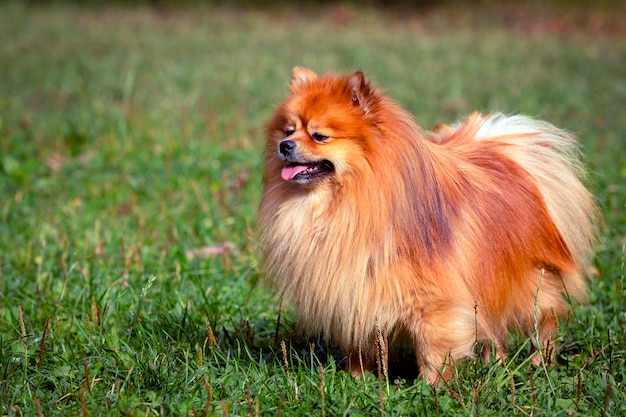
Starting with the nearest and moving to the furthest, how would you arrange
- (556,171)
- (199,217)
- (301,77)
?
(301,77)
(556,171)
(199,217)

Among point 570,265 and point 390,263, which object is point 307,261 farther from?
point 570,265

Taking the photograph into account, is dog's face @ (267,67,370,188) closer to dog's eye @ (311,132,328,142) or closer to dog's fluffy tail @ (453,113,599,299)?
dog's eye @ (311,132,328,142)

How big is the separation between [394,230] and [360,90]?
0.63 meters

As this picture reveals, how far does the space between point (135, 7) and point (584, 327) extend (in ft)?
61.8

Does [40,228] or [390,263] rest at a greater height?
[390,263]

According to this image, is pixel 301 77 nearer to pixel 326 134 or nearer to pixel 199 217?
pixel 326 134

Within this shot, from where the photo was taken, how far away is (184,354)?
11.0 ft

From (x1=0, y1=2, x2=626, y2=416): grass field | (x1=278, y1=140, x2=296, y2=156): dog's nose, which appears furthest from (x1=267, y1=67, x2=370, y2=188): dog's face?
(x1=0, y1=2, x2=626, y2=416): grass field

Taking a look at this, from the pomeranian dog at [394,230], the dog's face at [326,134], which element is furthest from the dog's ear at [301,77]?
the dog's face at [326,134]

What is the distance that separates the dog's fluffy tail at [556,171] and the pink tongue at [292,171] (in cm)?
108

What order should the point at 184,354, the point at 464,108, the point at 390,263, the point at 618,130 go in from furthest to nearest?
the point at 464,108, the point at 618,130, the point at 184,354, the point at 390,263

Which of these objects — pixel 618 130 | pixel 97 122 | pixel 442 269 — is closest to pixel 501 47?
pixel 618 130

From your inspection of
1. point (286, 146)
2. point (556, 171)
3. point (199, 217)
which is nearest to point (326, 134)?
point (286, 146)

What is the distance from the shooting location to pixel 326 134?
3127 mm
